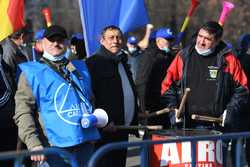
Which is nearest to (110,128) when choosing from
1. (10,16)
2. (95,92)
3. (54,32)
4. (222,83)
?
(95,92)

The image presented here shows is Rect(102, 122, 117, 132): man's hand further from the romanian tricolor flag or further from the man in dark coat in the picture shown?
the romanian tricolor flag

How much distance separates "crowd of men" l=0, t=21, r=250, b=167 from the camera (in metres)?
5.07

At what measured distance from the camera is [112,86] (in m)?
6.00

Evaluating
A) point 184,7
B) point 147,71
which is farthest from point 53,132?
point 184,7

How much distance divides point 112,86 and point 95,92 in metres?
0.16

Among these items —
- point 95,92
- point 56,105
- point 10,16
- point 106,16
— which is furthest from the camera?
point 106,16

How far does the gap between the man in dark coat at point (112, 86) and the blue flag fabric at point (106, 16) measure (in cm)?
50

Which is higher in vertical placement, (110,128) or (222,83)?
(222,83)

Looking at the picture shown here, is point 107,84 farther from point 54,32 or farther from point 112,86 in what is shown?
point 54,32

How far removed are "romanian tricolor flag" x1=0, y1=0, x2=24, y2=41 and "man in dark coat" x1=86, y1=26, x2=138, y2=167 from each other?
746 millimetres

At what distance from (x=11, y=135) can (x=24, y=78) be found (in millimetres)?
978

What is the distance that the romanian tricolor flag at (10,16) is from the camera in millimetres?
6160

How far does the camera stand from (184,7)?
44.0m

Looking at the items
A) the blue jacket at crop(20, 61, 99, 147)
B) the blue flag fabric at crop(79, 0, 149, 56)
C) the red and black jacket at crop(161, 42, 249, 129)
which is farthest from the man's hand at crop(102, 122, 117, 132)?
the blue flag fabric at crop(79, 0, 149, 56)
